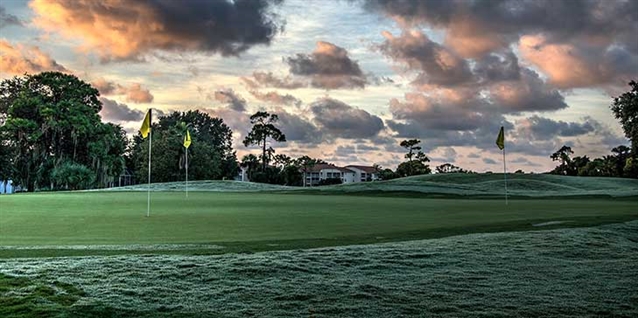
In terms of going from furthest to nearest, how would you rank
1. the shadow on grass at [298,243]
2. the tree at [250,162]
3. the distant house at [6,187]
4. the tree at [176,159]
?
the tree at [250,162]
the tree at [176,159]
the distant house at [6,187]
the shadow on grass at [298,243]

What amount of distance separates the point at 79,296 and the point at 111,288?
15.9 inches

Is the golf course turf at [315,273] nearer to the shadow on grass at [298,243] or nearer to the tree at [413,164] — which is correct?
the shadow on grass at [298,243]

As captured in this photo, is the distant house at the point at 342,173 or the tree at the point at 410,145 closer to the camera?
the tree at the point at 410,145

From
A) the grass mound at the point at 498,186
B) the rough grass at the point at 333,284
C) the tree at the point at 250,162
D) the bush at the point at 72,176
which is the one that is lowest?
the rough grass at the point at 333,284

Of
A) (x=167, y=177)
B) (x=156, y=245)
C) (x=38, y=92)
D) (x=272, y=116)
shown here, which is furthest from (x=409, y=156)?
(x=156, y=245)

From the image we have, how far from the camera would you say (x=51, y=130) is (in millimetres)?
66125

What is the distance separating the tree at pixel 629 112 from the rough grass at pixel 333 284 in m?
27.4

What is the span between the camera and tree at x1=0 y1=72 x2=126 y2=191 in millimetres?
64250

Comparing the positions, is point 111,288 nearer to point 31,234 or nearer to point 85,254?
point 85,254

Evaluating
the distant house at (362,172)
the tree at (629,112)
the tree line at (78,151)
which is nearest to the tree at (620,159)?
the tree line at (78,151)

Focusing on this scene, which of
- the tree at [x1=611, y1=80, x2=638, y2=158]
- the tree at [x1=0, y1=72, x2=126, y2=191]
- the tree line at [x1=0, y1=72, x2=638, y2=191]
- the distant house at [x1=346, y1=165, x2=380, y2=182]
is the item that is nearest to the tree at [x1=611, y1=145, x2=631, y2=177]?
the tree line at [x1=0, y1=72, x2=638, y2=191]

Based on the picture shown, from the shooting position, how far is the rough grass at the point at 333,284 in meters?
6.20

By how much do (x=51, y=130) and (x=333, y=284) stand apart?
66430 mm

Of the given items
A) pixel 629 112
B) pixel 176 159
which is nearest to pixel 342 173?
pixel 176 159
